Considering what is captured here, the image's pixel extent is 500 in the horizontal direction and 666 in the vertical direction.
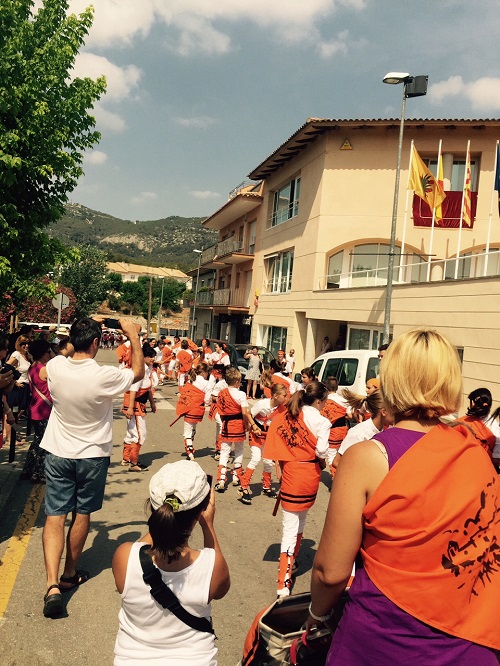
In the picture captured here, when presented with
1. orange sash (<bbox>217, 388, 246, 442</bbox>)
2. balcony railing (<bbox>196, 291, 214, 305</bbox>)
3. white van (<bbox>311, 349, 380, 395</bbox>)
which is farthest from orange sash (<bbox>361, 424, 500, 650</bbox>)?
balcony railing (<bbox>196, 291, 214, 305</bbox>)

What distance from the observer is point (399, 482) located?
1709 millimetres

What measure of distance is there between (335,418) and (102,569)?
13.9 ft

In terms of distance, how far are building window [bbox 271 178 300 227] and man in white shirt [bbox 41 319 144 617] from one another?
2230 centimetres

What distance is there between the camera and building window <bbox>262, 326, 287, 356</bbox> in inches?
1064

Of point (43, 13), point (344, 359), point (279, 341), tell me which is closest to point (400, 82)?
point (344, 359)

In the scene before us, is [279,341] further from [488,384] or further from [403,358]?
[403,358]

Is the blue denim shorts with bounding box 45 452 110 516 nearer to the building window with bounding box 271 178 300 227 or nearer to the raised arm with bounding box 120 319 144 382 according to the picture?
the raised arm with bounding box 120 319 144 382

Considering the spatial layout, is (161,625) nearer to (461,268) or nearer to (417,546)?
(417,546)

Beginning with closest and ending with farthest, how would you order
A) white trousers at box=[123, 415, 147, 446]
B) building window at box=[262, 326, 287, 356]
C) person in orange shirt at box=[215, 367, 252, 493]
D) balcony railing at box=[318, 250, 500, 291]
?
1. person in orange shirt at box=[215, 367, 252, 493]
2. white trousers at box=[123, 415, 147, 446]
3. balcony railing at box=[318, 250, 500, 291]
4. building window at box=[262, 326, 287, 356]

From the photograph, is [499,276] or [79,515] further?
[499,276]

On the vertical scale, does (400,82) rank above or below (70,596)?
above

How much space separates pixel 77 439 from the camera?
4.20m

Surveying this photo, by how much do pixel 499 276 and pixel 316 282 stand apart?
1085cm

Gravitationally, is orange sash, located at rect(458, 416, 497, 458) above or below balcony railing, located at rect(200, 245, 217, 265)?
below
